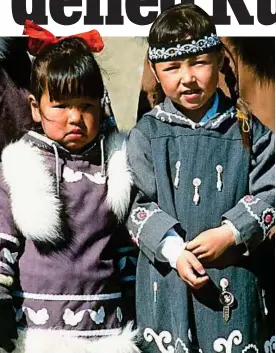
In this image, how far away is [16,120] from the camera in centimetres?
138

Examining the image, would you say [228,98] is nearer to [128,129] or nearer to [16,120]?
[128,129]

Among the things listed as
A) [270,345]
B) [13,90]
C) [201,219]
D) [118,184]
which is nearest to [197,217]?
[201,219]

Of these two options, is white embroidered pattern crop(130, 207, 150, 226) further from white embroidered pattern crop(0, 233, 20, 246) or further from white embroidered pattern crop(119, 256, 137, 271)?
white embroidered pattern crop(0, 233, 20, 246)

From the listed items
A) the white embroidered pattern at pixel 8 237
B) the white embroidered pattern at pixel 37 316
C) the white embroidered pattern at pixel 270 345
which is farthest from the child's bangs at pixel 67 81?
the white embroidered pattern at pixel 270 345

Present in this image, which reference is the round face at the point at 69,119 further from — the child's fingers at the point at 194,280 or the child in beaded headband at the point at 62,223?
the child's fingers at the point at 194,280

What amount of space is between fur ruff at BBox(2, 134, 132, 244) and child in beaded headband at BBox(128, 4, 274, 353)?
30 millimetres

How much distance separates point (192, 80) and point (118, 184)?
19cm

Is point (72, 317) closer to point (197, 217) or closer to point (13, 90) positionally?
point (197, 217)

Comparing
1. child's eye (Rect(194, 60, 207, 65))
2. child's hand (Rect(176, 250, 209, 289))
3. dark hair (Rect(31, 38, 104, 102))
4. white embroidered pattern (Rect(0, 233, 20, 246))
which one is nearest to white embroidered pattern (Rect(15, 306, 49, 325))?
white embroidered pattern (Rect(0, 233, 20, 246))

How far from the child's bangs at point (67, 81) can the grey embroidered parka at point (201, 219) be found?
0.12 meters

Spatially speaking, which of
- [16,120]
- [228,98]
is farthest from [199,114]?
[16,120]

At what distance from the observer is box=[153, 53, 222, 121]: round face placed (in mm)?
1354

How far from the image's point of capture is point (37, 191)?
52.6 inches

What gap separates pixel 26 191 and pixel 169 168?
216mm
